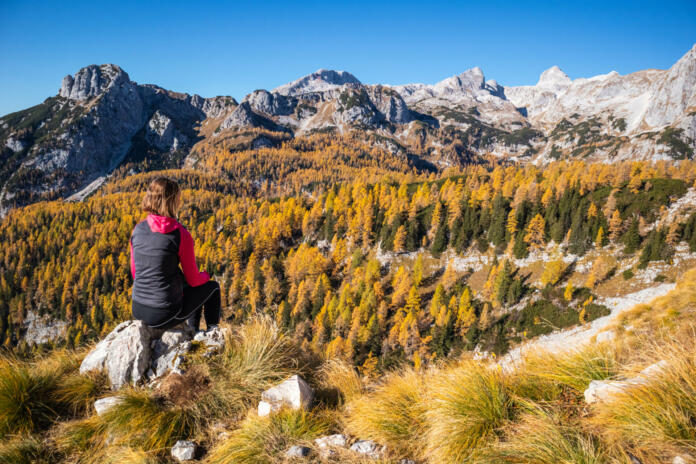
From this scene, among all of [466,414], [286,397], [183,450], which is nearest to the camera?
[466,414]

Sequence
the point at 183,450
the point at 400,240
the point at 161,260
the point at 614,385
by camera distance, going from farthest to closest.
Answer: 1. the point at 400,240
2. the point at 161,260
3. the point at 183,450
4. the point at 614,385

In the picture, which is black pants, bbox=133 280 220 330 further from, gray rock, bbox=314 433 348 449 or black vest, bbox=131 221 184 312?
gray rock, bbox=314 433 348 449

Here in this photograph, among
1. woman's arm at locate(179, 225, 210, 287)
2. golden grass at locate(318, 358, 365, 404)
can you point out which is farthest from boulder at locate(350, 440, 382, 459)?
woman's arm at locate(179, 225, 210, 287)

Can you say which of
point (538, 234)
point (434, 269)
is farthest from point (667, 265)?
point (434, 269)

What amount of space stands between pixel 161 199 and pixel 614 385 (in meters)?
7.18

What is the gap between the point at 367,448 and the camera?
3887mm

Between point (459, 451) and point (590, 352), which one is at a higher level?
point (590, 352)

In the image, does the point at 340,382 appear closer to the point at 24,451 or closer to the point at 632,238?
the point at 24,451

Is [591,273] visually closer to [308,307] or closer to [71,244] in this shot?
[308,307]

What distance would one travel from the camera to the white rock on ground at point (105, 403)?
4.36 meters

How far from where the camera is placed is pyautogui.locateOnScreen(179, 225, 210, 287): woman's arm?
5347 mm

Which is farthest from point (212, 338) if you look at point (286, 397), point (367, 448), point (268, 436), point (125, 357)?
point (367, 448)

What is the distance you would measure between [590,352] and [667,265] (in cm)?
9674

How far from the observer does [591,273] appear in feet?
242
